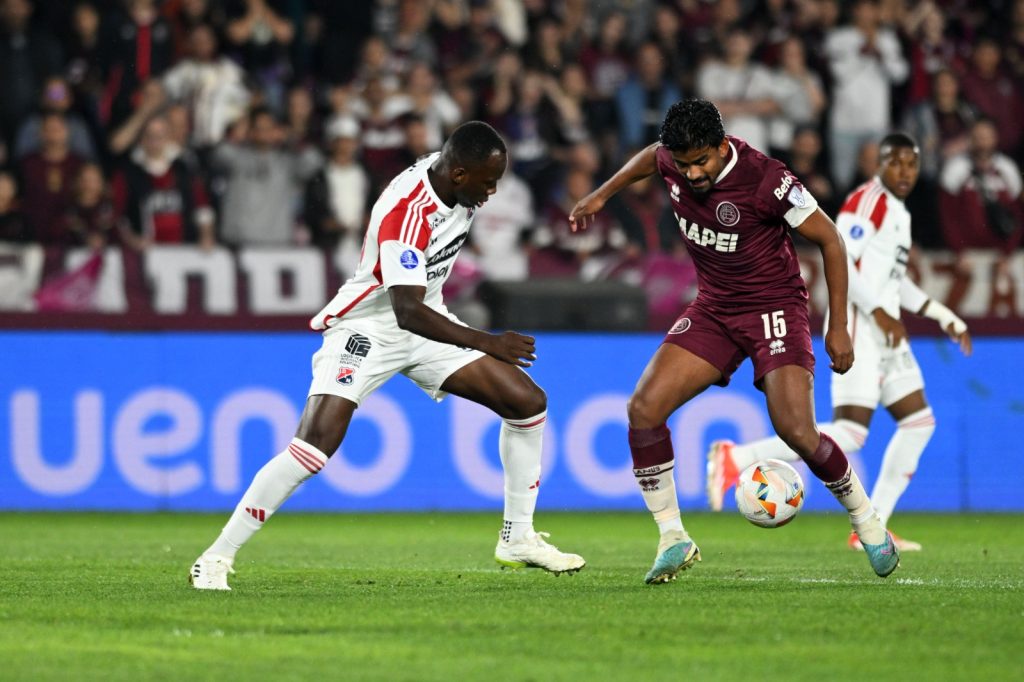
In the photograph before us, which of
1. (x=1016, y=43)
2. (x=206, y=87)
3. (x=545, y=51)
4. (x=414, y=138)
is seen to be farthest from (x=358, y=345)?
(x=1016, y=43)

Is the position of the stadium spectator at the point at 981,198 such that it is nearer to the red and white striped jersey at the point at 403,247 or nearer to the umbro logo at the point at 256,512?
the red and white striped jersey at the point at 403,247

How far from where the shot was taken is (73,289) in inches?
533

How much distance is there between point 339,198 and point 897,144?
20.2 feet

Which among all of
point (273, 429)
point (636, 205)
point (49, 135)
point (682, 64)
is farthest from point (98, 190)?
point (682, 64)

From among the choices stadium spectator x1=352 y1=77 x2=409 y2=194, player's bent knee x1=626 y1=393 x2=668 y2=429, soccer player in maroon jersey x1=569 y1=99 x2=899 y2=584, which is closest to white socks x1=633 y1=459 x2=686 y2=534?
soccer player in maroon jersey x1=569 y1=99 x2=899 y2=584

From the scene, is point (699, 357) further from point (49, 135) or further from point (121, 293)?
point (49, 135)

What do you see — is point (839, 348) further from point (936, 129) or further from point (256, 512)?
point (936, 129)

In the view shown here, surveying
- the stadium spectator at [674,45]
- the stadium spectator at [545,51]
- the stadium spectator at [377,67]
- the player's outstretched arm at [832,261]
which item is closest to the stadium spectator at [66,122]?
the stadium spectator at [377,67]

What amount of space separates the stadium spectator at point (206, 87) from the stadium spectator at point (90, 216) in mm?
1267

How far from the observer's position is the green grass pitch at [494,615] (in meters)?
5.20

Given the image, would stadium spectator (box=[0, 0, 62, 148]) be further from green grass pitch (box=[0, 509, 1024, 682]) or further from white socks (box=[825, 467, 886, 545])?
white socks (box=[825, 467, 886, 545])

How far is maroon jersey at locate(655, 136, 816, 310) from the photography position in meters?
7.51

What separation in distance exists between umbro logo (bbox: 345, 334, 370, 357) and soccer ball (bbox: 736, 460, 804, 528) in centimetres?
187

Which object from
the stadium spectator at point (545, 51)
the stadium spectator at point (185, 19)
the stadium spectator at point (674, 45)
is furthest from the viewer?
the stadium spectator at point (674, 45)
